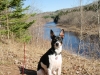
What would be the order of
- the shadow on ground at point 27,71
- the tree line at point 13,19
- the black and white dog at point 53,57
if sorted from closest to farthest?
the black and white dog at point 53,57, the shadow on ground at point 27,71, the tree line at point 13,19

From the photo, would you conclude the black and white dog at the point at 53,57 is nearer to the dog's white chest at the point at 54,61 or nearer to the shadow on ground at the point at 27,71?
the dog's white chest at the point at 54,61

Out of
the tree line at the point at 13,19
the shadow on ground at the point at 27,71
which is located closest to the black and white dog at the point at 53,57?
the shadow on ground at the point at 27,71

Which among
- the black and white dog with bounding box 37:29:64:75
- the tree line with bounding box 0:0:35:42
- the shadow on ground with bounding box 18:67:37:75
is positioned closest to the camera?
the black and white dog with bounding box 37:29:64:75

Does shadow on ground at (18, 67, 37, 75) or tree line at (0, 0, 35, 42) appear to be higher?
tree line at (0, 0, 35, 42)

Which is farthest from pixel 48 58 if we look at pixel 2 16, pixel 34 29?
pixel 34 29

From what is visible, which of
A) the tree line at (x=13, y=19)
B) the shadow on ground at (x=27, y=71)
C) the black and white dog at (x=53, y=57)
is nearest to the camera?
the black and white dog at (x=53, y=57)

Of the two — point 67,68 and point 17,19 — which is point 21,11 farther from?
point 67,68

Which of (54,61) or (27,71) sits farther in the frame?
(27,71)

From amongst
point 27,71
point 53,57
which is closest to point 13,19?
point 27,71

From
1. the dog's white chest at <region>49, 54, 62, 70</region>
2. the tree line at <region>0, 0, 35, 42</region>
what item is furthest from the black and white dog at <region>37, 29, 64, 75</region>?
the tree line at <region>0, 0, 35, 42</region>

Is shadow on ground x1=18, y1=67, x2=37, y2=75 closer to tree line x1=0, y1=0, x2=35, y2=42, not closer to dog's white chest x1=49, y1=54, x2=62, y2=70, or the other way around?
dog's white chest x1=49, y1=54, x2=62, y2=70

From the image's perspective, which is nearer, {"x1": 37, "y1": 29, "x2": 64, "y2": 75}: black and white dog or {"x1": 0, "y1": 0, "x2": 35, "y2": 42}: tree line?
{"x1": 37, "y1": 29, "x2": 64, "y2": 75}: black and white dog

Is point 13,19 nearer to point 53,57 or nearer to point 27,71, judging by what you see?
point 27,71

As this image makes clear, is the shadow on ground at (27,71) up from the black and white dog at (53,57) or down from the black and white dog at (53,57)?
down
